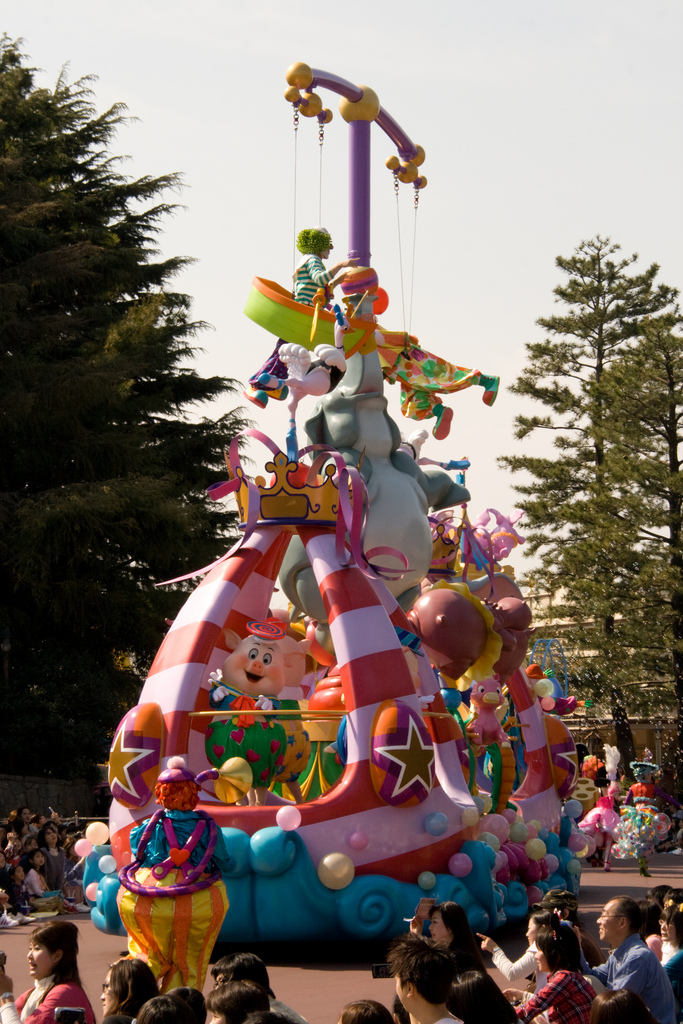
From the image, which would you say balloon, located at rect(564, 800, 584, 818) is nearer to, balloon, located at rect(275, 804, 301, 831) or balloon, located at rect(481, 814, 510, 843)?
balloon, located at rect(481, 814, 510, 843)

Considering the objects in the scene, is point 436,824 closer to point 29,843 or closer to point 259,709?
point 259,709

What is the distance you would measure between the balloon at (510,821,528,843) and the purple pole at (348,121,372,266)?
5456 mm

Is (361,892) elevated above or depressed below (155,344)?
below

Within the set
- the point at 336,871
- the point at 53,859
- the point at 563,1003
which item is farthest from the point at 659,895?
the point at 53,859

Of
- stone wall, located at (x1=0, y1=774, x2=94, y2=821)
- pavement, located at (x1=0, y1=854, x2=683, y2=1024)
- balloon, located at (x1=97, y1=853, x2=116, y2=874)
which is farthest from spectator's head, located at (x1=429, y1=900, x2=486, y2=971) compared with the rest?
stone wall, located at (x1=0, y1=774, x2=94, y2=821)

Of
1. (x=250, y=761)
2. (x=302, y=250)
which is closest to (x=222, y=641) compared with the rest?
(x=250, y=761)

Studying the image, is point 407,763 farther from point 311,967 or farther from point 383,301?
point 383,301

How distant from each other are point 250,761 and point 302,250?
508 centimetres

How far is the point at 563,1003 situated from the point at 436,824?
187 inches

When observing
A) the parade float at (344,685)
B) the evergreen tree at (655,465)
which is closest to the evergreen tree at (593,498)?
the evergreen tree at (655,465)

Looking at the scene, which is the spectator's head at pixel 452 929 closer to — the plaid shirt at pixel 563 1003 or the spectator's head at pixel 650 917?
the plaid shirt at pixel 563 1003

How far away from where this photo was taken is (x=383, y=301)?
1245cm

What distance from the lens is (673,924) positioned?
5094 mm

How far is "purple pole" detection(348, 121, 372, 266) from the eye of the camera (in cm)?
1239
